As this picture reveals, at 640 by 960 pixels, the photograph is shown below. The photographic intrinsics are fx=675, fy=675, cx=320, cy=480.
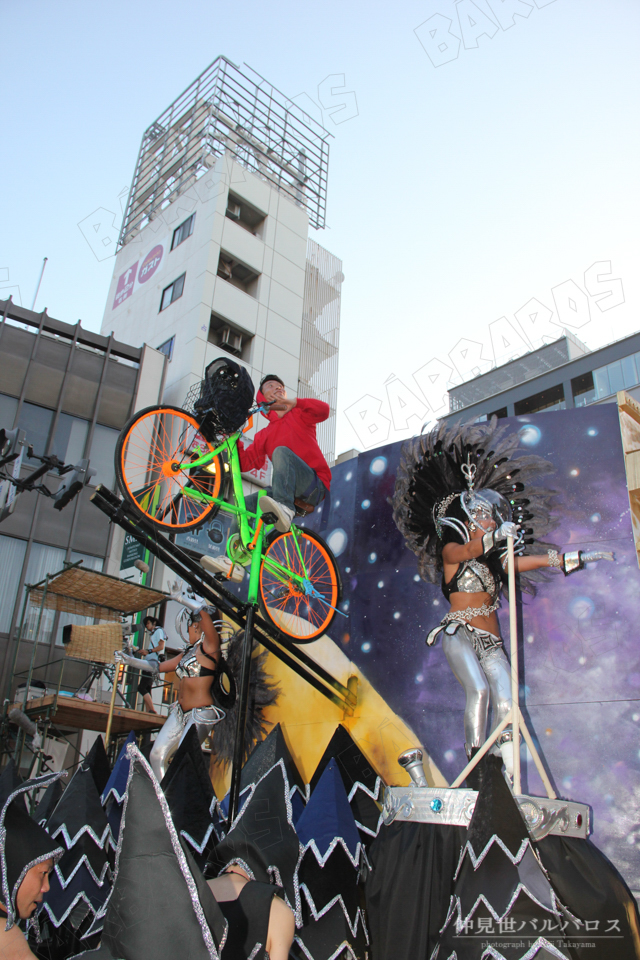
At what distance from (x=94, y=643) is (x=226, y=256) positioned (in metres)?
14.0

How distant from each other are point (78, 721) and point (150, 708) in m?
1.45

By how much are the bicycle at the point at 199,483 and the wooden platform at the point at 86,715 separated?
13.7 feet

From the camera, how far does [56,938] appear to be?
4.79 m

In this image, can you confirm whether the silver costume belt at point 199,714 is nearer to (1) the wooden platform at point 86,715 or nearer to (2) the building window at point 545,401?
(1) the wooden platform at point 86,715

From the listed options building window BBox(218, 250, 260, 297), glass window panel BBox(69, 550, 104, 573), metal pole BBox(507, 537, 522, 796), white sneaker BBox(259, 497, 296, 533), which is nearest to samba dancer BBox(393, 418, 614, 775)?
metal pole BBox(507, 537, 522, 796)

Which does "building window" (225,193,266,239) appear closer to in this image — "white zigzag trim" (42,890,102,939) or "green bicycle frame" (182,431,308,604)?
"green bicycle frame" (182,431,308,604)

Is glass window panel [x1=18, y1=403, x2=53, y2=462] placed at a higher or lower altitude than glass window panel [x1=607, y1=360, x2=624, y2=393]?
lower

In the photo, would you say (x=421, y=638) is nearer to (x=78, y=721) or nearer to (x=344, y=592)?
(x=344, y=592)

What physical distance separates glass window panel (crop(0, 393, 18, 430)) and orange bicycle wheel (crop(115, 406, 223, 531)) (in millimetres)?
9811

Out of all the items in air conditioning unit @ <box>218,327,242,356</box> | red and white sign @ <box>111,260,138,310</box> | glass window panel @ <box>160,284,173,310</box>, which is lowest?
air conditioning unit @ <box>218,327,242,356</box>

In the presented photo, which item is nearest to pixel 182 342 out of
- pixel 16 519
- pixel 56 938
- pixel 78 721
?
pixel 16 519

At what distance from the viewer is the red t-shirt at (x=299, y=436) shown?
6223mm

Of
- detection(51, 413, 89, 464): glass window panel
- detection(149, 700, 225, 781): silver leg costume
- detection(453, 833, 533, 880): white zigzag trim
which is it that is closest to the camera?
detection(453, 833, 533, 880): white zigzag trim

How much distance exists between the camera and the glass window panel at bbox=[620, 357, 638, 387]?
92.6 feet
